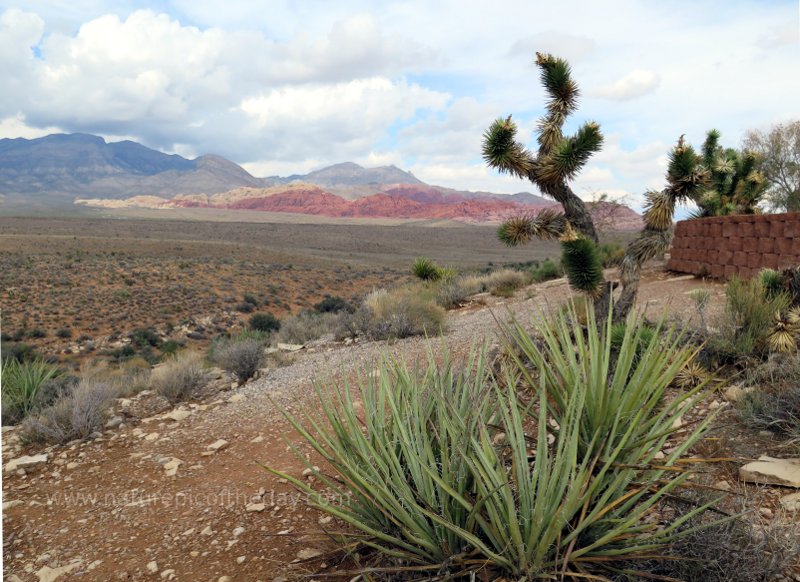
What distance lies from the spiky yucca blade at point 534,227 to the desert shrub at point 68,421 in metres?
6.54

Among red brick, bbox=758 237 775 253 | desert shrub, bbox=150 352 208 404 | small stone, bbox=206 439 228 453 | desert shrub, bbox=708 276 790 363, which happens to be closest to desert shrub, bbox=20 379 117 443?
desert shrub, bbox=150 352 208 404

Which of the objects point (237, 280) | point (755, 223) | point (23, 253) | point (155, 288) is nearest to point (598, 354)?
point (755, 223)

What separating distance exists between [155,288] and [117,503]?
97.0 feet

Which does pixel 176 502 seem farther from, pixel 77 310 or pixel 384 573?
pixel 77 310

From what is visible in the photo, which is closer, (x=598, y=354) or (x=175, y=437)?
(x=598, y=354)

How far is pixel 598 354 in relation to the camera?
127 inches

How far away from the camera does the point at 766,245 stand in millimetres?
12141

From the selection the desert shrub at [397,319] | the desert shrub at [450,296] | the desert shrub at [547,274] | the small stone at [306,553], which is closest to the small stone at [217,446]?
the small stone at [306,553]

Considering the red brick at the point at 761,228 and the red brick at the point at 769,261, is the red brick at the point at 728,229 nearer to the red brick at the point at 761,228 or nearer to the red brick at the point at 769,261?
the red brick at the point at 761,228

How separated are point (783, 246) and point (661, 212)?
4.97 m

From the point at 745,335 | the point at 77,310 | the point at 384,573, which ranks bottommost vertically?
the point at 77,310

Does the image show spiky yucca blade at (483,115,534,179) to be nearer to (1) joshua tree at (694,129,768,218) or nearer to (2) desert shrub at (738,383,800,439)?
(2) desert shrub at (738,383,800,439)

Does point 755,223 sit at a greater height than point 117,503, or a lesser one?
greater

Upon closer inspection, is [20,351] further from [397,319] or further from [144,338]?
[397,319]
